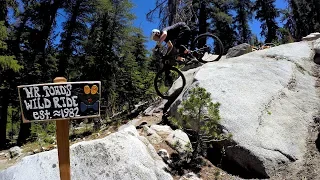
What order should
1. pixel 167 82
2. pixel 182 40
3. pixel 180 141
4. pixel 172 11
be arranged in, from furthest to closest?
1. pixel 172 11
2. pixel 167 82
3. pixel 182 40
4. pixel 180 141

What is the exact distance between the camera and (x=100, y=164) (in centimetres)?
582

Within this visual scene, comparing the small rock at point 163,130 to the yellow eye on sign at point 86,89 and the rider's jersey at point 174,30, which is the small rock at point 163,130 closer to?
the rider's jersey at point 174,30

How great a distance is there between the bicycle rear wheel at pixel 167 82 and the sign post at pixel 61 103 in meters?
5.08

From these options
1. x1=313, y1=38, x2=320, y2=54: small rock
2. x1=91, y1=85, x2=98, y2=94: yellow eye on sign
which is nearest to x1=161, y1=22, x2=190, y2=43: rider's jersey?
x1=313, y1=38, x2=320, y2=54: small rock

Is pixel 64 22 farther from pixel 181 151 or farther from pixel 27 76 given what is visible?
pixel 181 151

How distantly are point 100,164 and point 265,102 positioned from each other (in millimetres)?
3948

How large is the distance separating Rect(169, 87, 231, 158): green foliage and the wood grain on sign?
259cm

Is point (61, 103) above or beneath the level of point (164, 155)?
above

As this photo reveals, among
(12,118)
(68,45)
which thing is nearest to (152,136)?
(68,45)

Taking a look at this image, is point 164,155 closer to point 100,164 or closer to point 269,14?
point 100,164

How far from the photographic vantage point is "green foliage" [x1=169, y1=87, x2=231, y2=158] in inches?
249

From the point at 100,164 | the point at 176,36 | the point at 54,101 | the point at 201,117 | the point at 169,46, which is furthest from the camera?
the point at 176,36

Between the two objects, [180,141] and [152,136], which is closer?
Answer: [180,141]

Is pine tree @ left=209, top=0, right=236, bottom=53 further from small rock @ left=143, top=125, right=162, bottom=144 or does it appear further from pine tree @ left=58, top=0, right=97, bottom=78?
small rock @ left=143, top=125, right=162, bottom=144
